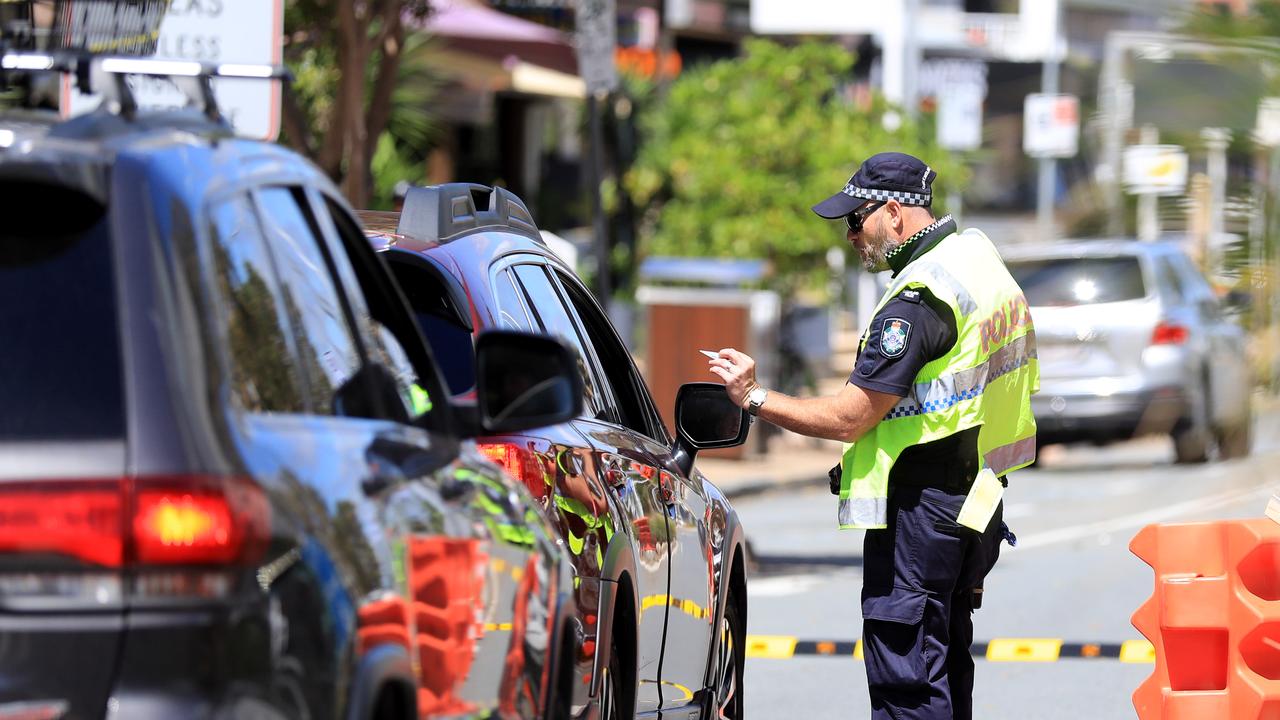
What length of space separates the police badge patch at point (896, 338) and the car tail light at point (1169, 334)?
490 inches

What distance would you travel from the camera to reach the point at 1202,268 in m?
6.51

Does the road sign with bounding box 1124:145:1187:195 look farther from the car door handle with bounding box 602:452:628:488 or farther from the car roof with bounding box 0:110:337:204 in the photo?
the car roof with bounding box 0:110:337:204

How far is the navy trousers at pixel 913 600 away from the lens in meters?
5.84

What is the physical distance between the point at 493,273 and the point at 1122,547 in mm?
10134

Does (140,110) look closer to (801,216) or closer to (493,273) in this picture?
(493,273)

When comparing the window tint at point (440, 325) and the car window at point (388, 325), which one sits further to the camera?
the window tint at point (440, 325)

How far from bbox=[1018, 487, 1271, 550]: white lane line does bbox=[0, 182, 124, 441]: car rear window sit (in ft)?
39.8

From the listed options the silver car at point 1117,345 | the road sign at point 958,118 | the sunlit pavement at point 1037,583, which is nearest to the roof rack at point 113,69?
the sunlit pavement at point 1037,583

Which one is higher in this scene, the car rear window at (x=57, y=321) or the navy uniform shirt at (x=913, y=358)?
the car rear window at (x=57, y=321)

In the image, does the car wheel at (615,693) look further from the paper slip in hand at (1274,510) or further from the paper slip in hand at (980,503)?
the paper slip in hand at (1274,510)

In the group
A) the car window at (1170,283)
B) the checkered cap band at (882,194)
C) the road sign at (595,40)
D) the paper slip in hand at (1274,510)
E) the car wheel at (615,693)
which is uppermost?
the road sign at (595,40)

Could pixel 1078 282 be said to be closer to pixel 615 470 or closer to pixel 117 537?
pixel 615 470

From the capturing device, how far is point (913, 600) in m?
5.83

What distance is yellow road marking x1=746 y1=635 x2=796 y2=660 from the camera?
373 inches
